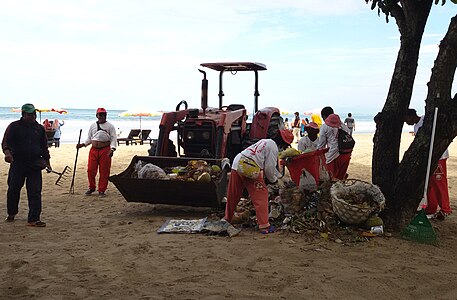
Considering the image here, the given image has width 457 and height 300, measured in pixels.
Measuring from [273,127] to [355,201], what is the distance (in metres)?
3.48

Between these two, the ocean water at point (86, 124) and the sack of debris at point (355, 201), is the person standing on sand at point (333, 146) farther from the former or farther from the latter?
the ocean water at point (86, 124)

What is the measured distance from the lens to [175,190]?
698 cm

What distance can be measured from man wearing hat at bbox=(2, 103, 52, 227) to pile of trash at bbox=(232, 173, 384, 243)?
2836 millimetres

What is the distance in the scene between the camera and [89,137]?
9203mm

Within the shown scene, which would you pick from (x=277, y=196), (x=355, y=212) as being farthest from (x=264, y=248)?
(x=277, y=196)

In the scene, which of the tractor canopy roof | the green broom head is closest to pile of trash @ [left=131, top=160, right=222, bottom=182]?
the tractor canopy roof

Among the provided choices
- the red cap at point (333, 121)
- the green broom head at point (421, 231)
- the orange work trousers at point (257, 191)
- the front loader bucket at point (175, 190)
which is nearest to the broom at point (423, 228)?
the green broom head at point (421, 231)

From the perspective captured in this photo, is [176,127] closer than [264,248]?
No

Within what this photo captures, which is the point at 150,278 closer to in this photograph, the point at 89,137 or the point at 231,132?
the point at 231,132

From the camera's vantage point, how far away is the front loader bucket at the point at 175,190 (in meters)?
6.82

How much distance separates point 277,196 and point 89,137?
4.01 m

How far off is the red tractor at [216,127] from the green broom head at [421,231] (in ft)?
10.1

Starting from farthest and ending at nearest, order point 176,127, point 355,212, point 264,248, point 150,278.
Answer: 1. point 176,127
2. point 355,212
3. point 264,248
4. point 150,278

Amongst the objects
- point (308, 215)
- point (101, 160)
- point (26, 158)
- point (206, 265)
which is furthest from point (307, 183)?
point (101, 160)
